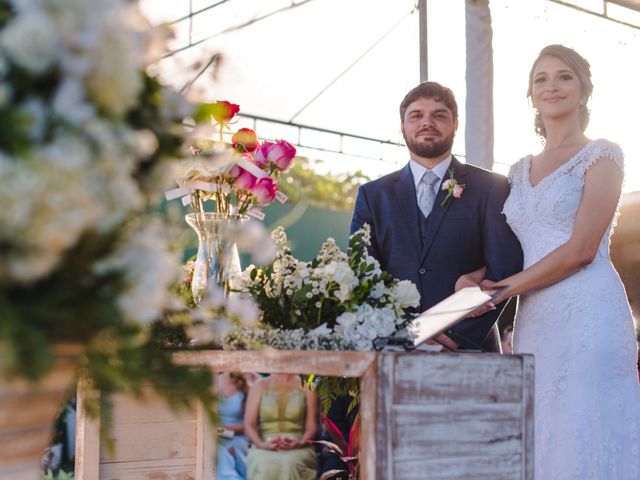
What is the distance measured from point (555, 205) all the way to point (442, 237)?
0.36 metres

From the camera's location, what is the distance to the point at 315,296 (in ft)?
6.15

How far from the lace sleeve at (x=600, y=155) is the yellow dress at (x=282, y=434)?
207cm

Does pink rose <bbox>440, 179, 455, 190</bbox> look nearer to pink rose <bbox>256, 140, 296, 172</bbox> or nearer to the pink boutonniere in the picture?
the pink boutonniere

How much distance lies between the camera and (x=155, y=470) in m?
2.44

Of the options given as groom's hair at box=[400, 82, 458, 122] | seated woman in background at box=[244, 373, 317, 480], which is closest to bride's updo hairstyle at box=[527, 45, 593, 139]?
groom's hair at box=[400, 82, 458, 122]

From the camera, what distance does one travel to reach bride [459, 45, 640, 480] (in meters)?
2.38

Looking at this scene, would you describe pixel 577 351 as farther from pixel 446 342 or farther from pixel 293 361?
pixel 293 361

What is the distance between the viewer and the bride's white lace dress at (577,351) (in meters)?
2.38

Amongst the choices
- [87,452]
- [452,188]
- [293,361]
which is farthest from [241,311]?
[452,188]

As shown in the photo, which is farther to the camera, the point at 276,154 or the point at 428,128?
the point at 428,128

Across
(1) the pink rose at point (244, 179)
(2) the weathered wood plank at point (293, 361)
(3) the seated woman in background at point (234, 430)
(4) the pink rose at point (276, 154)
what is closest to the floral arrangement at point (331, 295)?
(2) the weathered wood plank at point (293, 361)

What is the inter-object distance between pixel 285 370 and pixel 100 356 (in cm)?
86

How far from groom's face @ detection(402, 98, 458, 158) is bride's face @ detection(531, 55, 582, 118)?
34cm

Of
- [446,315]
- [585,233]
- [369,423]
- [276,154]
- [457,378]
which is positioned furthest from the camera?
[585,233]
